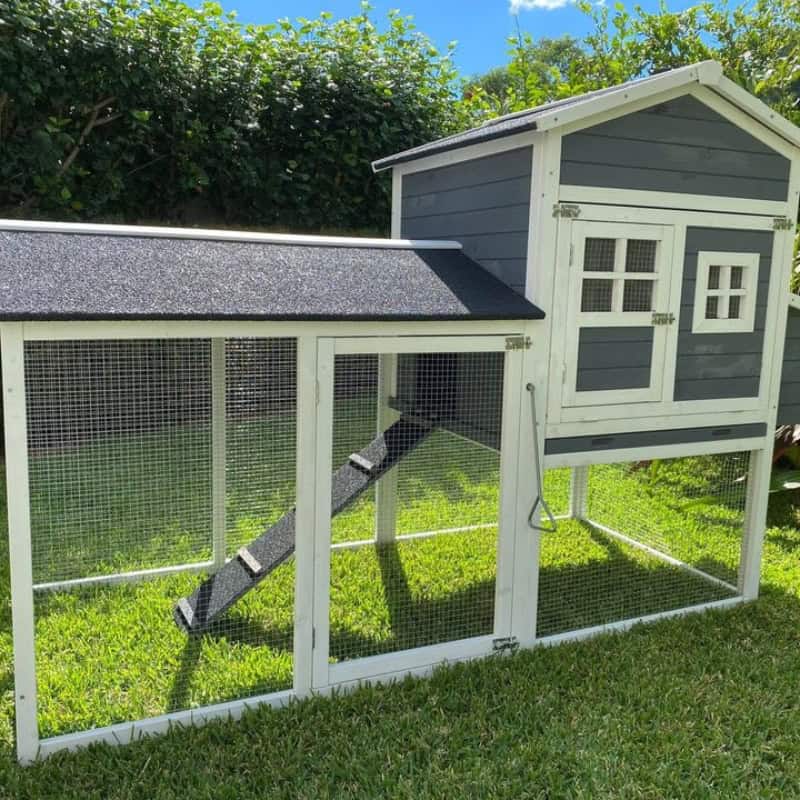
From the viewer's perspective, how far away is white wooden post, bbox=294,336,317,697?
2.65 metres

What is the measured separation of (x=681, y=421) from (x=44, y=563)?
10.1 feet

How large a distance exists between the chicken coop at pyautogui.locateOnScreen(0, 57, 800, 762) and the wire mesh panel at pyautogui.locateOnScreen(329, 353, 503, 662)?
2 centimetres

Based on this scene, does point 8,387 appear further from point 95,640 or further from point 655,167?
point 655,167

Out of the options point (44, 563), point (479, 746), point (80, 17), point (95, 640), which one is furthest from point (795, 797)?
point (80, 17)

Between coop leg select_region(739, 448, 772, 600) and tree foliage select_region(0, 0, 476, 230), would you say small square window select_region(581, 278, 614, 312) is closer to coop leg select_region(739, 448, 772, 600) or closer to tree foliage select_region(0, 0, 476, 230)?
coop leg select_region(739, 448, 772, 600)

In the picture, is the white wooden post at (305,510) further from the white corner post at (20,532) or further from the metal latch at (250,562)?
the white corner post at (20,532)

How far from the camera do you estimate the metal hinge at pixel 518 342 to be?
2938 millimetres

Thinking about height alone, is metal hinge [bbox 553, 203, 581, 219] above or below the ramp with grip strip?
above

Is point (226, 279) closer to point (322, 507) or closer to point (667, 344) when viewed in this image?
point (322, 507)

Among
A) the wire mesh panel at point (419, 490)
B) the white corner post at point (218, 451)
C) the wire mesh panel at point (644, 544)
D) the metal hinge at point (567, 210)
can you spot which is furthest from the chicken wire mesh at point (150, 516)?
the wire mesh panel at point (644, 544)

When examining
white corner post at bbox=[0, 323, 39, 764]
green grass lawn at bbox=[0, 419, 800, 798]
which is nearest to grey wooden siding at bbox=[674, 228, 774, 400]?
green grass lawn at bbox=[0, 419, 800, 798]

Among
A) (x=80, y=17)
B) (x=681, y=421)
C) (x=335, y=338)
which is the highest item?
(x=80, y=17)

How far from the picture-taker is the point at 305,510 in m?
2.72

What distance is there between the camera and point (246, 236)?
9.88ft
